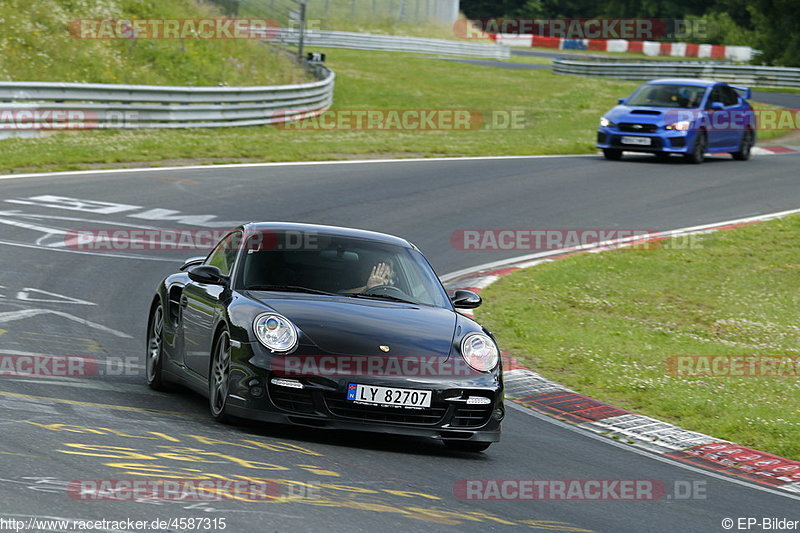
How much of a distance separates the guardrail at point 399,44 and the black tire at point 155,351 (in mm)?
51811

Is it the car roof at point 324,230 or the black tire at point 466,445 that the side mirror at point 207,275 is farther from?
the black tire at point 466,445

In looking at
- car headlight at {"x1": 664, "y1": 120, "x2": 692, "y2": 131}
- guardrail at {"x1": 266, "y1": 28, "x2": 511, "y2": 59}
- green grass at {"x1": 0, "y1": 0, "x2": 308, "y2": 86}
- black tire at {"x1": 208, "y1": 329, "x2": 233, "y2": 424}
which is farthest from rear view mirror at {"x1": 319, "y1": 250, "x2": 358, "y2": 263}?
guardrail at {"x1": 266, "y1": 28, "x2": 511, "y2": 59}

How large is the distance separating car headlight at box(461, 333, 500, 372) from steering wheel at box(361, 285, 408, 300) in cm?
78

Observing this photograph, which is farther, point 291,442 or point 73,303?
point 73,303

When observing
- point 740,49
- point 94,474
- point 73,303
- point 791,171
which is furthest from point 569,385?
point 740,49

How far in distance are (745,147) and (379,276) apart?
21.0 m

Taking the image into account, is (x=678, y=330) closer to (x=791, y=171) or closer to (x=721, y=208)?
(x=721, y=208)

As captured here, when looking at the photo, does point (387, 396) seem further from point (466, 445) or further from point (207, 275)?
point (207, 275)

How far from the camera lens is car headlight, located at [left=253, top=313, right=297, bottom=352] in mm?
7449

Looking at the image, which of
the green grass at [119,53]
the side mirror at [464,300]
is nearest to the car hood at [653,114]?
the green grass at [119,53]

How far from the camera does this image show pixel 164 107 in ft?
88.9

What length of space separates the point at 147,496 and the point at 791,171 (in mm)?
22781

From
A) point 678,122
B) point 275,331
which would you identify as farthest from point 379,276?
point 678,122

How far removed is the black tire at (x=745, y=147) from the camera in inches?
1093
